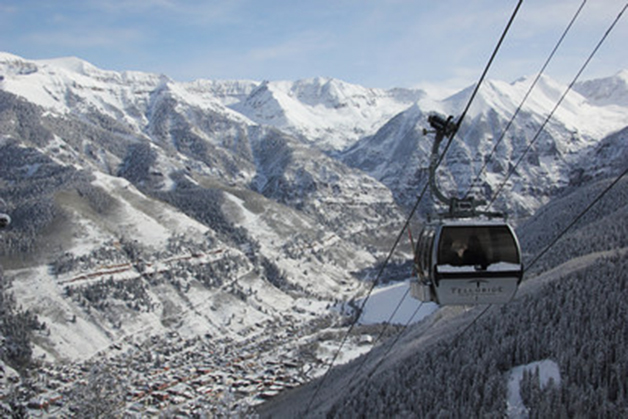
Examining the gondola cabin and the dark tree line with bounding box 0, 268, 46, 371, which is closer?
the gondola cabin

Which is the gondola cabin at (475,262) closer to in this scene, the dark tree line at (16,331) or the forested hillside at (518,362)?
the forested hillside at (518,362)

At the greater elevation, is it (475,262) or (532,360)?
(475,262)

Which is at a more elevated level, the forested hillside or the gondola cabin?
the gondola cabin

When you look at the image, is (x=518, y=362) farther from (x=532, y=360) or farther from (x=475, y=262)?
(x=475, y=262)

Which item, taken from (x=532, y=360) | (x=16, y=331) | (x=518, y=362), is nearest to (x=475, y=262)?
(x=518, y=362)

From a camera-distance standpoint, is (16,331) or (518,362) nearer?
(518,362)

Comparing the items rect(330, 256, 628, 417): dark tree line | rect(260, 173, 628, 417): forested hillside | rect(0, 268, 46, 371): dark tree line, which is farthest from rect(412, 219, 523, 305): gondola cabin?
rect(0, 268, 46, 371): dark tree line

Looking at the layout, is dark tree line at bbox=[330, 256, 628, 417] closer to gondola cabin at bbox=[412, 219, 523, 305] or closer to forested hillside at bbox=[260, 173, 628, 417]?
forested hillside at bbox=[260, 173, 628, 417]

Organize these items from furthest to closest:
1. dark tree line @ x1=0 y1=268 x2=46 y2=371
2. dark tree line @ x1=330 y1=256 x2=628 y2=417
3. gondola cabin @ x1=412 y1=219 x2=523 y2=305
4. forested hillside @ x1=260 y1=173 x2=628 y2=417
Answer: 1. dark tree line @ x1=0 y1=268 x2=46 y2=371
2. forested hillside @ x1=260 y1=173 x2=628 y2=417
3. dark tree line @ x1=330 y1=256 x2=628 y2=417
4. gondola cabin @ x1=412 y1=219 x2=523 y2=305

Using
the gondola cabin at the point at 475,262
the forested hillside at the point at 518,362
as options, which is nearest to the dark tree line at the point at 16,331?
the forested hillside at the point at 518,362
